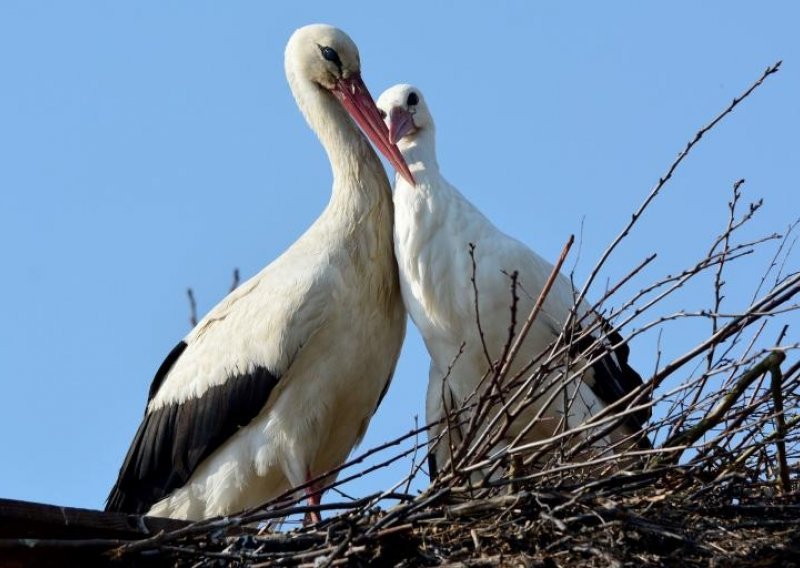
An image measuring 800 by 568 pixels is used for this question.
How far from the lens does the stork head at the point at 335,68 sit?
8156 millimetres

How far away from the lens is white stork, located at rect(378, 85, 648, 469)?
24.5ft

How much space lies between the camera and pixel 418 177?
7.84 m

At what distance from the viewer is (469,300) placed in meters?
7.46

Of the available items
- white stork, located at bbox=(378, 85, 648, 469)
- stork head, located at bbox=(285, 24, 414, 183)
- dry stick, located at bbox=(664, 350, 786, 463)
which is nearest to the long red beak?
stork head, located at bbox=(285, 24, 414, 183)

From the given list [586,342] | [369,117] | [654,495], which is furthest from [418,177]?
[654,495]

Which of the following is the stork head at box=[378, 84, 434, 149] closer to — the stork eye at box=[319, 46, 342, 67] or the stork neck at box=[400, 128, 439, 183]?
the stork neck at box=[400, 128, 439, 183]

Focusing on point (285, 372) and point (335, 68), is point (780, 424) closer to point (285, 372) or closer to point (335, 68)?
point (285, 372)

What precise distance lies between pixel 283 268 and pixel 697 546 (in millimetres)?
2772

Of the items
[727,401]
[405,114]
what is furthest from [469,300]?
[727,401]

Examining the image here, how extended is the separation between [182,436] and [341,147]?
5.03 feet

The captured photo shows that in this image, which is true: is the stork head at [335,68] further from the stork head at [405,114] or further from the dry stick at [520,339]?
the dry stick at [520,339]

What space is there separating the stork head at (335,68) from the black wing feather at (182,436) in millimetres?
1350

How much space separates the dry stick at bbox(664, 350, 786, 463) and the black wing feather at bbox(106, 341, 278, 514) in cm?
208

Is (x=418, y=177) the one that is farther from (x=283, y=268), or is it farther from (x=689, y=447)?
(x=689, y=447)
